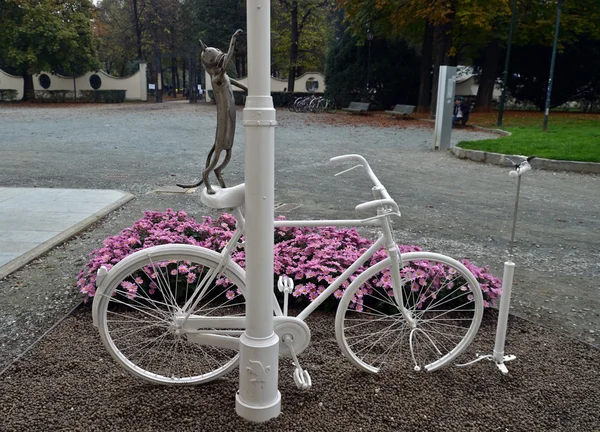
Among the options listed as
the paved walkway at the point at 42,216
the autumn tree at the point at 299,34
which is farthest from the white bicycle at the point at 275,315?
the autumn tree at the point at 299,34

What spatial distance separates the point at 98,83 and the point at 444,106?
36214 mm

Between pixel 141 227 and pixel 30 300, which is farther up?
pixel 141 227

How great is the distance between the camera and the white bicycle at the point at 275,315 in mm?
2607

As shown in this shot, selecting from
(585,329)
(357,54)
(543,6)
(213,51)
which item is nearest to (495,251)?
(585,329)

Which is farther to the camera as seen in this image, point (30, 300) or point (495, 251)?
point (495, 251)

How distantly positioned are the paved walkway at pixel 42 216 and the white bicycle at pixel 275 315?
66.7 inches

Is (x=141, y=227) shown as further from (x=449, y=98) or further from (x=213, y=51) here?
(x=449, y=98)

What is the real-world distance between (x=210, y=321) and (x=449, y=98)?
40.1ft

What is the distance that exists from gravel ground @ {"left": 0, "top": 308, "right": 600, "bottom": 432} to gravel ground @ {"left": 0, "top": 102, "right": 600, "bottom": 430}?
1 cm

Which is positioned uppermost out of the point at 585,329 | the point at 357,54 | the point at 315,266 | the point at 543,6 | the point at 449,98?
the point at 543,6

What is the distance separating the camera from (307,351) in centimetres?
324

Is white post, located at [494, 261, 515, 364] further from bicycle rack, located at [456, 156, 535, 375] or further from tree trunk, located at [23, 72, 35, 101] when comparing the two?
tree trunk, located at [23, 72, 35, 101]

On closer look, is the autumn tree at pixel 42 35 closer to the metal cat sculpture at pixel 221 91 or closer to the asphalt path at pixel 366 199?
the asphalt path at pixel 366 199

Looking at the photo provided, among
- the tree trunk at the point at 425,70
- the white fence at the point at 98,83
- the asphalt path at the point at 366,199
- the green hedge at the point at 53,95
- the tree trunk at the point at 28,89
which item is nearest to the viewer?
the asphalt path at the point at 366,199
